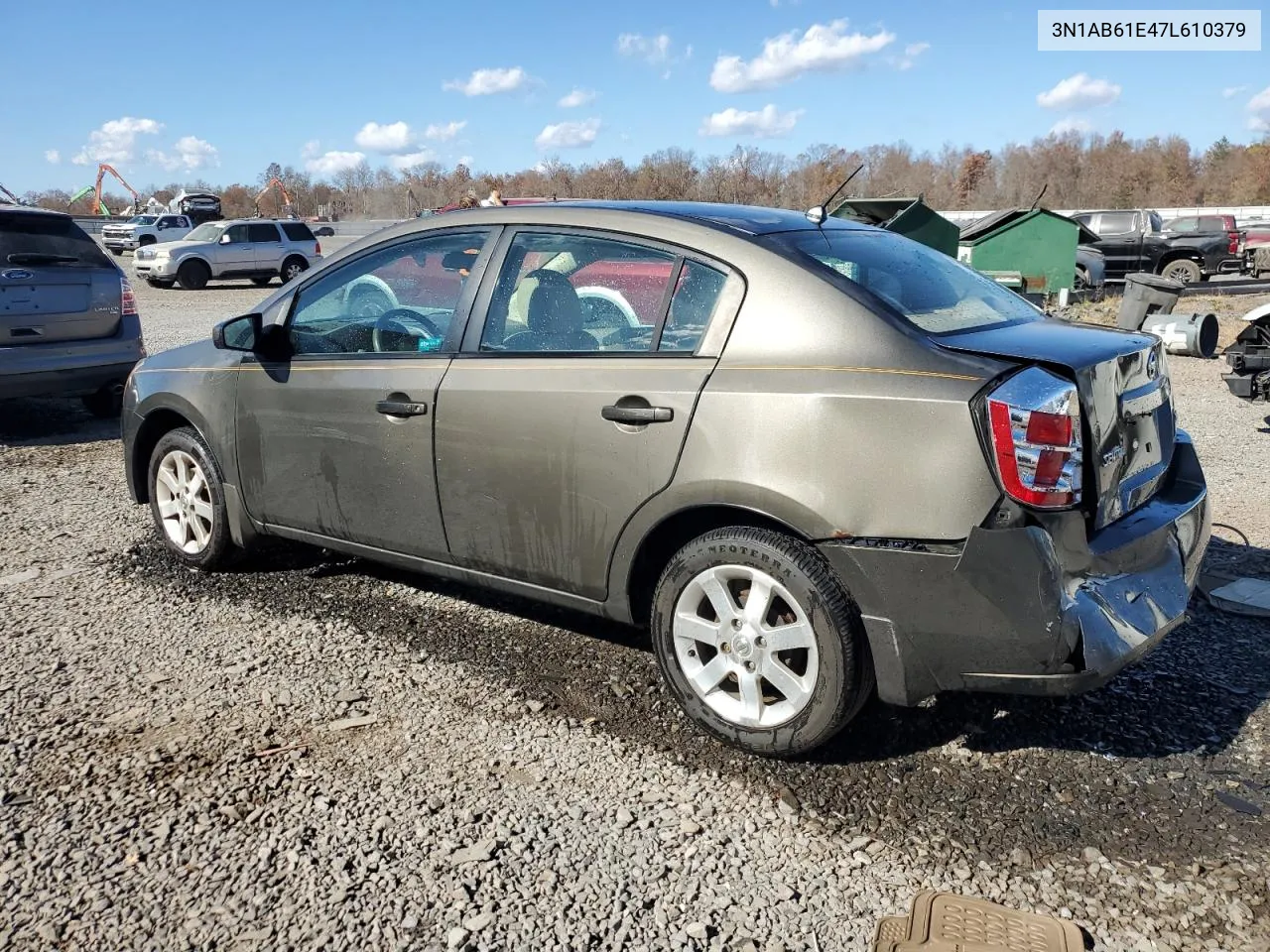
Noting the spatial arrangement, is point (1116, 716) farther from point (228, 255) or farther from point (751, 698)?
point (228, 255)

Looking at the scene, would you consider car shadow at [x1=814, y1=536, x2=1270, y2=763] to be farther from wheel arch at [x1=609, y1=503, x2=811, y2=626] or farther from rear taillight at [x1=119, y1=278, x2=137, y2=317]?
rear taillight at [x1=119, y1=278, x2=137, y2=317]

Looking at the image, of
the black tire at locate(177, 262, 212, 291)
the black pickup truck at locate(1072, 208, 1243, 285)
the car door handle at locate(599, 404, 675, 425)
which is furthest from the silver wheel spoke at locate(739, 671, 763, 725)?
the black tire at locate(177, 262, 212, 291)

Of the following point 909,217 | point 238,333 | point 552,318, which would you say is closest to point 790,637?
point 552,318

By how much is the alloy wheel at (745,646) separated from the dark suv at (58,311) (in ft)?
21.1

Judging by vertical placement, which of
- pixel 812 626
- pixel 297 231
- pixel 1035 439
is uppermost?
pixel 297 231

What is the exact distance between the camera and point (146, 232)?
36.9 m

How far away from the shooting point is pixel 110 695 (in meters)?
3.66

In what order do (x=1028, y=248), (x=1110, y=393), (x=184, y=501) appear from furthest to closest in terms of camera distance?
1. (x=1028, y=248)
2. (x=184, y=501)
3. (x=1110, y=393)

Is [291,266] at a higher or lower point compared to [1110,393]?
higher

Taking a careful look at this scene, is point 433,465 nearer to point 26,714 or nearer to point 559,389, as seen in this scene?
point 559,389

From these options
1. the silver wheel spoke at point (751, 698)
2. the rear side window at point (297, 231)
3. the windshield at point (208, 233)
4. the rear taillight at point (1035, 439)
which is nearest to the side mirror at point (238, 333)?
the silver wheel spoke at point (751, 698)

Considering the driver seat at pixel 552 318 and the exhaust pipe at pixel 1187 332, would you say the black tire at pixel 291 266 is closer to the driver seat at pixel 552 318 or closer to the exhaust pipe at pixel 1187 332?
the exhaust pipe at pixel 1187 332

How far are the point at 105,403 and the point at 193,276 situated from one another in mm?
17637

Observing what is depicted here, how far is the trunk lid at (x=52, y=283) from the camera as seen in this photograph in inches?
297
